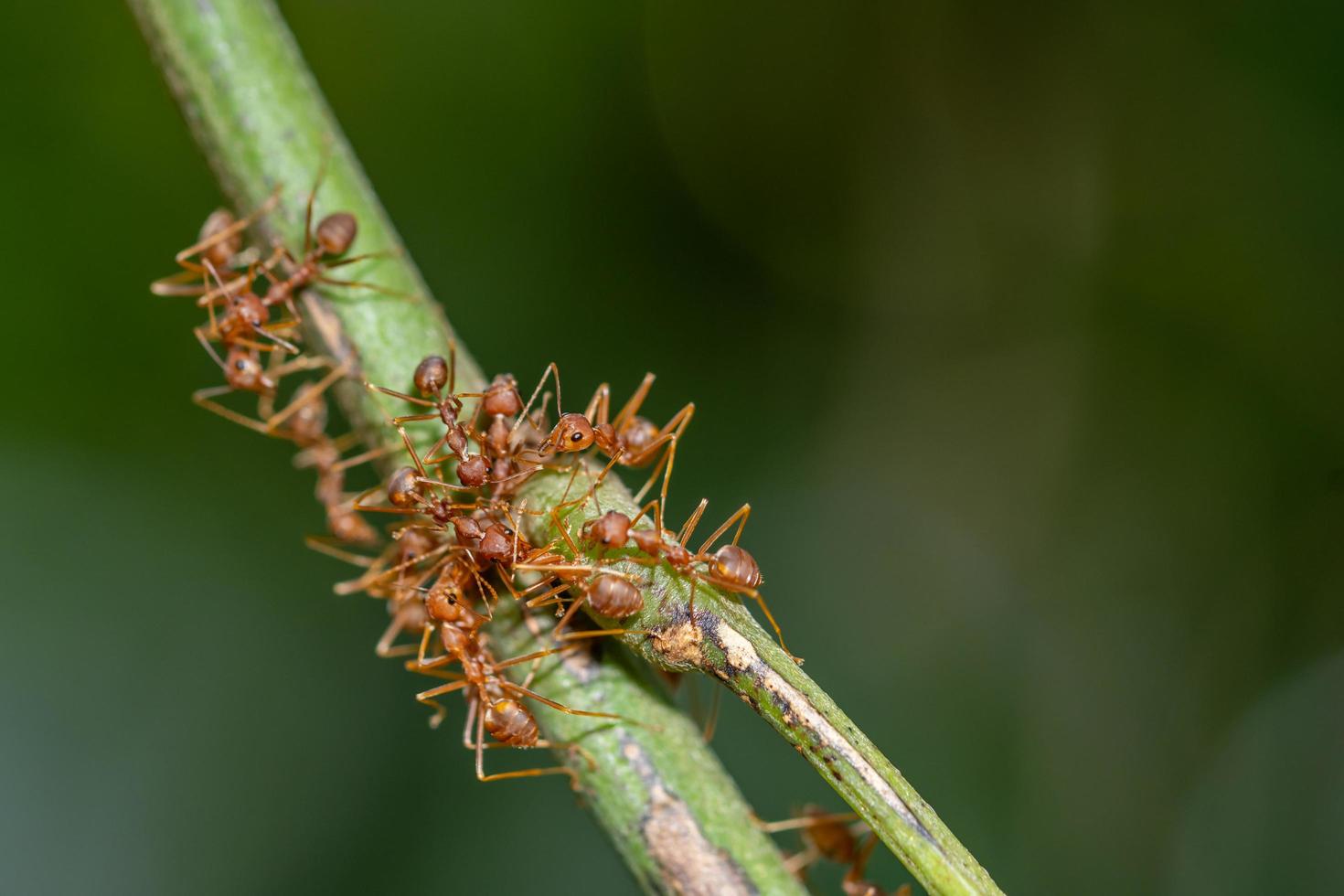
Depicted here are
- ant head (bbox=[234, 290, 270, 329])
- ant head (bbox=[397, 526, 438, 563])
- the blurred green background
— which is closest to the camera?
ant head (bbox=[397, 526, 438, 563])

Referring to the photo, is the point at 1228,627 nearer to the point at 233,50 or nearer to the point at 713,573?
the point at 713,573

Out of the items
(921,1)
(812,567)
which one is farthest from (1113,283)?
(812,567)

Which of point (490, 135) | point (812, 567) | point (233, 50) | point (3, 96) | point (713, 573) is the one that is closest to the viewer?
point (713, 573)

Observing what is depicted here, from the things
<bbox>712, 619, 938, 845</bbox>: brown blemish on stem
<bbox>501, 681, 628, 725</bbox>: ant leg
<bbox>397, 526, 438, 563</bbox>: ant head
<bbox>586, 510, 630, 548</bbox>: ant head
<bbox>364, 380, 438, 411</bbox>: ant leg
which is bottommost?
<bbox>712, 619, 938, 845</bbox>: brown blemish on stem

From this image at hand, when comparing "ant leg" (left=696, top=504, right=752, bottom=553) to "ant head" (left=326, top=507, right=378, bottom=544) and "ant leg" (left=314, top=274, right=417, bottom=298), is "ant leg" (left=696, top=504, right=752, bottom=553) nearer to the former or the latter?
"ant leg" (left=314, top=274, right=417, bottom=298)

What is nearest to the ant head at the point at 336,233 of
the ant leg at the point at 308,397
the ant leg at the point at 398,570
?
the ant leg at the point at 308,397

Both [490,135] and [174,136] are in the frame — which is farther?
[490,135]

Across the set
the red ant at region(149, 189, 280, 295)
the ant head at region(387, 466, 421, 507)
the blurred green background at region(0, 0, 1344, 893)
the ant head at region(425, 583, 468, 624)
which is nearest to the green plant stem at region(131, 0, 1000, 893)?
the ant head at region(387, 466, 421, 507)

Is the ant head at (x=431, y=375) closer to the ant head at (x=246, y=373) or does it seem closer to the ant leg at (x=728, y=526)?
the ant leg at (x=728, y=526)
